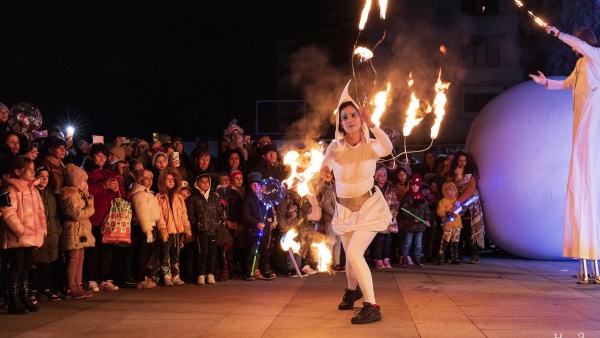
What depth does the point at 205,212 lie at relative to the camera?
10.9m

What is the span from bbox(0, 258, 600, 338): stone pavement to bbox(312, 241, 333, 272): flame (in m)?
1.12

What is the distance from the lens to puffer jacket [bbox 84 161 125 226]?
9.87 metres

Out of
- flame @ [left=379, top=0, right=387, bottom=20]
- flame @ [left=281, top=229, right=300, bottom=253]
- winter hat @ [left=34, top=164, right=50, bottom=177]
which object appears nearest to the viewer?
flame @ [left=379, top=0, right=387, bottom=20]

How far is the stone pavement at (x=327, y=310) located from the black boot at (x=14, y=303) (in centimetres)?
12

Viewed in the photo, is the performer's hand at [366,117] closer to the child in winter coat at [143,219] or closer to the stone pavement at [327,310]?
the stone pavement at [327,310]

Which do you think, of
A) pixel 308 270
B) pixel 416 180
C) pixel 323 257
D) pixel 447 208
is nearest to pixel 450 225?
pixel 447 208

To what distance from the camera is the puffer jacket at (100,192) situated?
32.4ft

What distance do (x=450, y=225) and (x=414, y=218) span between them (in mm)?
806

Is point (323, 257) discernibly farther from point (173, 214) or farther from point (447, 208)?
point (173, 214)

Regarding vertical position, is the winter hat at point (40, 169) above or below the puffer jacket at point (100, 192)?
above

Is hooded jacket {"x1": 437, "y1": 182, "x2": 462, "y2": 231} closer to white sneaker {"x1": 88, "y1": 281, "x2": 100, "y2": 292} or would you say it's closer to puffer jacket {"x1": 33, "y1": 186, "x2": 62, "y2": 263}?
white sneaker {"x1": 88, "y1": 281, "x2": 100, "y2": 292}

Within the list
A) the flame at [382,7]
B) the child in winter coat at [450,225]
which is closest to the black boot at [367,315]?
the flame at [382,7]

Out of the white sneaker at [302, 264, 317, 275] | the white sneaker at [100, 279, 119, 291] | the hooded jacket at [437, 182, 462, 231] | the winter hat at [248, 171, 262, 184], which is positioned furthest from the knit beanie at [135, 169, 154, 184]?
the hooded jacket at [437, 182, 462, 231]

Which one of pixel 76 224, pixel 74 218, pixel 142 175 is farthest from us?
pixel 142 175
